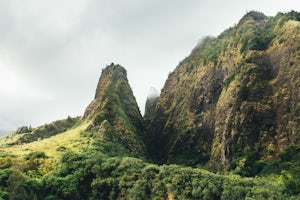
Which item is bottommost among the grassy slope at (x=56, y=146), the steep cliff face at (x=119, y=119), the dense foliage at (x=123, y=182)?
the dense foliage at (x=123, y=182)

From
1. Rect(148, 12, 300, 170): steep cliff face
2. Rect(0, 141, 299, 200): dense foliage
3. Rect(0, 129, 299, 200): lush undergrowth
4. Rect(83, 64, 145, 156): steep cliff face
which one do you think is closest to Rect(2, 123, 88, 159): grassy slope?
Rect(83, 64, 145, 156): steep cliff face

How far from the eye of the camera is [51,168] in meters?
114

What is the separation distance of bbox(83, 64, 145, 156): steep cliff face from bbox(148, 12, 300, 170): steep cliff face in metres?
11.6

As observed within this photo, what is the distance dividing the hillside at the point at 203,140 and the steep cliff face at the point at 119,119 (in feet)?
1.57

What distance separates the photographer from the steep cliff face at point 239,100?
380ft

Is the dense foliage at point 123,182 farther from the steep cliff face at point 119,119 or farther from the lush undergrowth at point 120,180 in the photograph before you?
the steep cliff face at point 119,119

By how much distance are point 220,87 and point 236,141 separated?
2978 cm

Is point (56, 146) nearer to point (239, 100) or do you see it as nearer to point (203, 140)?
point (203, 140)

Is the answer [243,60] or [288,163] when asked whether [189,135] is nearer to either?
[243,60]

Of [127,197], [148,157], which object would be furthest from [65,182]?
[148,157]

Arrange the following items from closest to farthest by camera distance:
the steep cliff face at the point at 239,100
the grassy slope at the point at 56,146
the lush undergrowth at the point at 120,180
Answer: the lush undergrowth at the point at 120,180
the steep cliff face at the point at 239,100
the grassy slope at the point at 56,146

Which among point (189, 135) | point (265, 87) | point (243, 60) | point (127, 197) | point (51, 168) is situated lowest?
point (127, 197)

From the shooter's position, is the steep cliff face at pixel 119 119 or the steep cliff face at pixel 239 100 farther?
the steep cliff face at pixel 119 119

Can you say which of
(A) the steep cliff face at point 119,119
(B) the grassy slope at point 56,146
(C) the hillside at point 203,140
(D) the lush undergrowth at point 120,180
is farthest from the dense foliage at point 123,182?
(A) the steep cliff face at point 119,119
